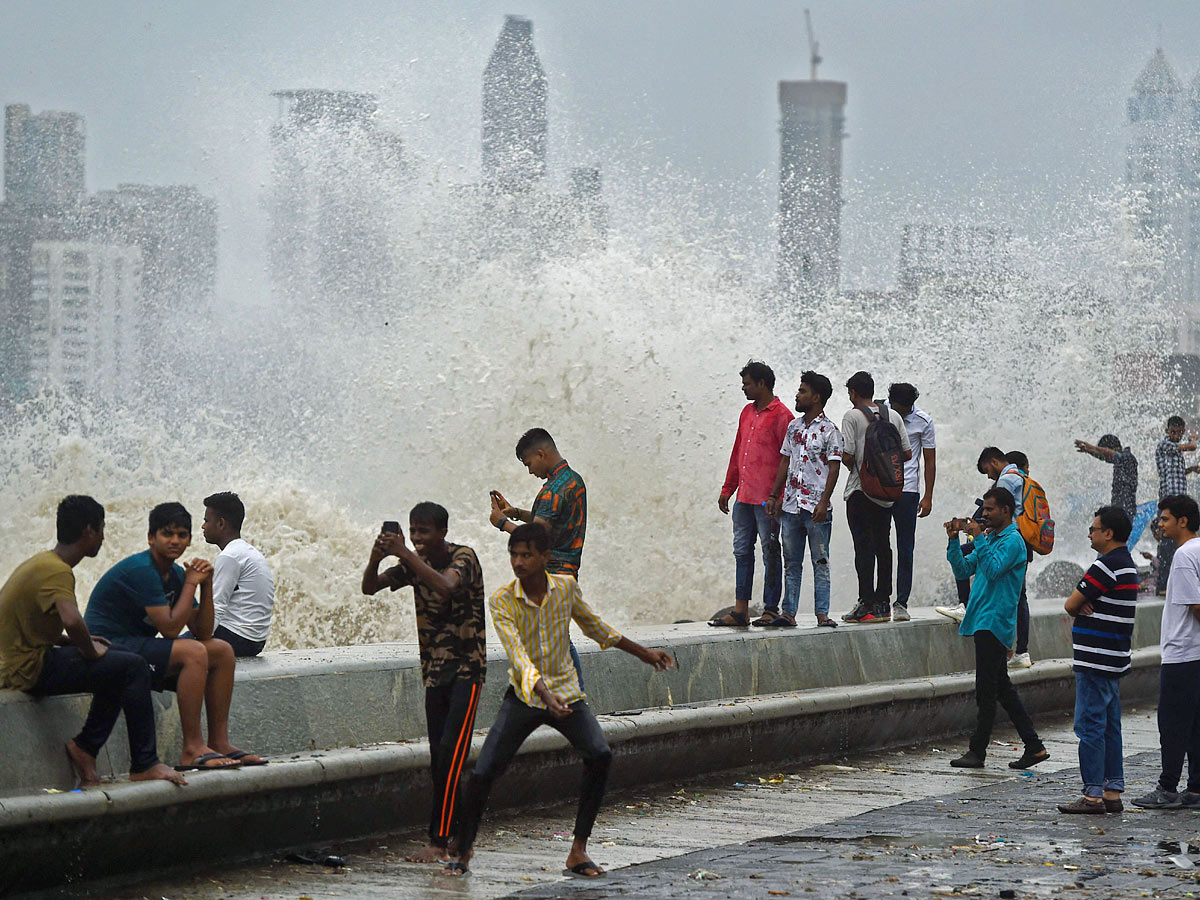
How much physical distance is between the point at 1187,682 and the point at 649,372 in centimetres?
1378

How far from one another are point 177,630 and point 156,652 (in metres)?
0.13

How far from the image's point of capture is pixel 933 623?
11.4m

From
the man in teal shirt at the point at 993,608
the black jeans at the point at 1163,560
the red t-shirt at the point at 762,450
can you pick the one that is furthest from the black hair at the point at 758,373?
the black jeans at the point at 1163,560

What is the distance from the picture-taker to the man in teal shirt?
9242mm

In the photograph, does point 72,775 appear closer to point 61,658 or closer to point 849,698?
point 61,658

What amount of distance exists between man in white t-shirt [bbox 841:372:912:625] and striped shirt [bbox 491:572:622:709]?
4671 millimetres

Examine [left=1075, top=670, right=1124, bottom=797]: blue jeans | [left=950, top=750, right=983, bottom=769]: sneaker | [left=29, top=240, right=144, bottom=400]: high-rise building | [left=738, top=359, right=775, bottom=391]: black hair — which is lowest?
[left=950, top=750, right=983, bottom=769]: sneaker

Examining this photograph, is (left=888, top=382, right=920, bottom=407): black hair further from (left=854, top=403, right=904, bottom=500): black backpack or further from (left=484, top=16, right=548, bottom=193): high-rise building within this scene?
(left=484, top=16, right=548, bottom=193): high-rise building

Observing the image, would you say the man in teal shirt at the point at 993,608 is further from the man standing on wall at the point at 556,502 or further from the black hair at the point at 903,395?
the man standing on wall at the point at 556,502

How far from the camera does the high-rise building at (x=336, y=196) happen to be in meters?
25.6

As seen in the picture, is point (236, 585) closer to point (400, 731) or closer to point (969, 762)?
point (400, 731)

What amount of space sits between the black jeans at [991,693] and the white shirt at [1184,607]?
4.70ft

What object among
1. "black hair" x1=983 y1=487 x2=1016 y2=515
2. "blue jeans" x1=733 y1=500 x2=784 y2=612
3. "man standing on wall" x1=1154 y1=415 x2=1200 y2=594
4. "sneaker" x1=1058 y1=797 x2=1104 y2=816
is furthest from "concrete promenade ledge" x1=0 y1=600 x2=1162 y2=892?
"man standing on wall" x1=1154 y1=415 x2=1200 y2=594

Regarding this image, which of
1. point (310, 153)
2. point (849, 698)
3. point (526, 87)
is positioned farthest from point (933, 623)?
point (526, 87)
